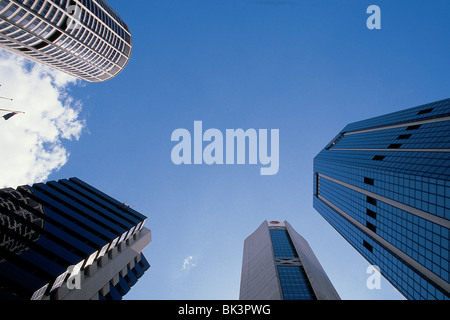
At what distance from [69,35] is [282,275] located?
12656 cm

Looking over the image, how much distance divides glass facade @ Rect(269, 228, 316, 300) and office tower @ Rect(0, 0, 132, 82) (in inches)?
4607

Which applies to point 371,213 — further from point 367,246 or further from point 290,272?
point 290,272

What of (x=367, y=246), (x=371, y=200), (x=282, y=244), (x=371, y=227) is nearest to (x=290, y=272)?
(x=282, y=244)

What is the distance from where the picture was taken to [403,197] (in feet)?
151

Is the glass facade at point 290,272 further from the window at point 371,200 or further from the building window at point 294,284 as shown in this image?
the window at point 371,200

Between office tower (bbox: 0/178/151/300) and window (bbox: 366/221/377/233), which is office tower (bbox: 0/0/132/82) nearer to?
office tower (bbox: 0/178/151/300)

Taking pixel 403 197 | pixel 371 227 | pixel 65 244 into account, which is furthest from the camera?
pixel 371 227

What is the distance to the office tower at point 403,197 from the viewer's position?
37.8m

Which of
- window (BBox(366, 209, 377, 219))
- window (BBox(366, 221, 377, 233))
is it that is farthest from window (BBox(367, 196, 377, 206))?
window (BBox(366, 221, 377, 233))

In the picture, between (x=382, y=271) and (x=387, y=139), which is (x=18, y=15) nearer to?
(x=387, y=139)

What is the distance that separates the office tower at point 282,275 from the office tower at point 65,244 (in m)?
33.8

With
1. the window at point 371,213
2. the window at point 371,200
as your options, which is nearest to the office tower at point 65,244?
the window at point 371,200

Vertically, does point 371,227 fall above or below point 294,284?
above
